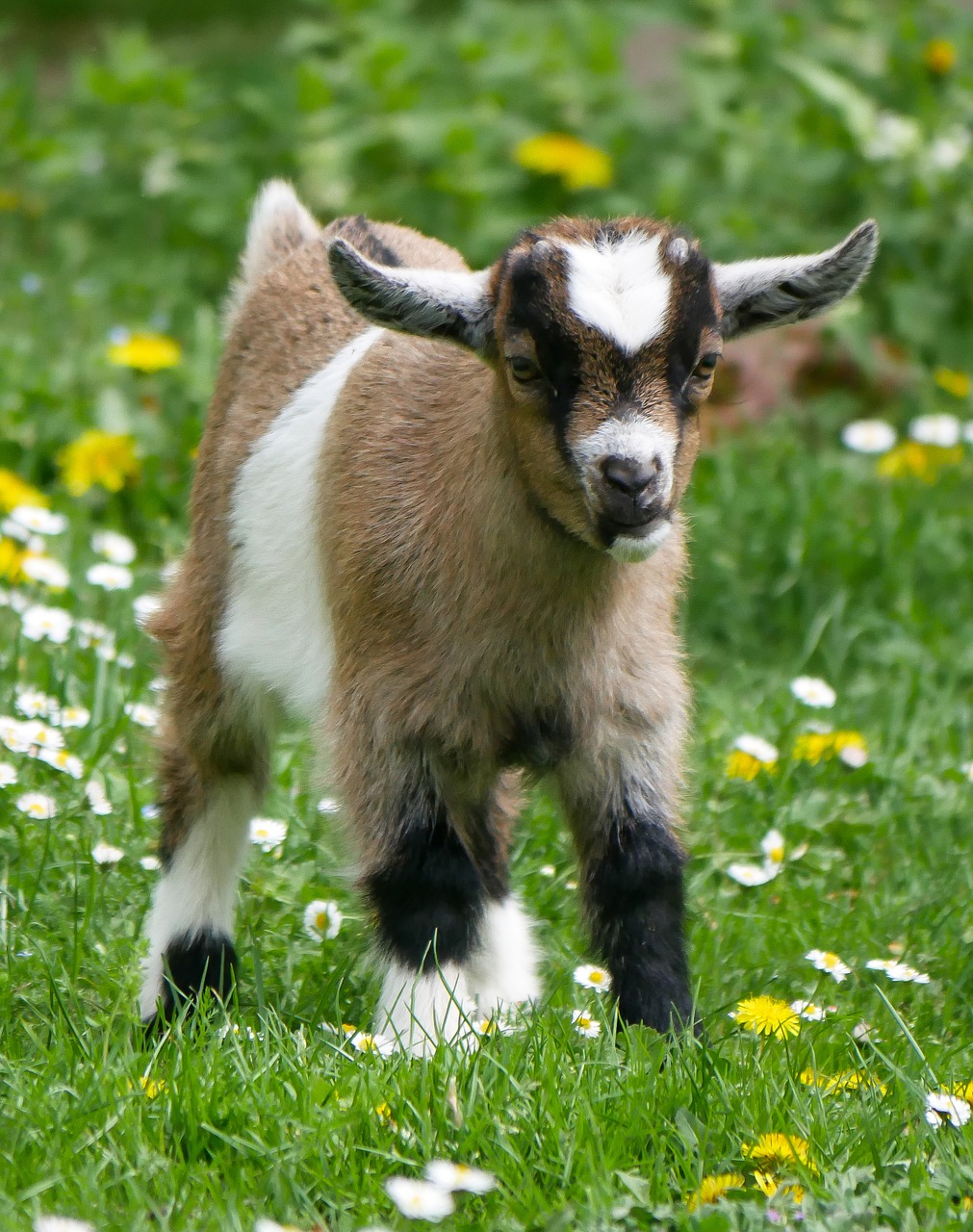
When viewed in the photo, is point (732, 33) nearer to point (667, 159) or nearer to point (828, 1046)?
point (667, 159)

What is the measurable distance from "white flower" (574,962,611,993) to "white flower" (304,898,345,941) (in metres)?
0.59

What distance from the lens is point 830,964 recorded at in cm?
436

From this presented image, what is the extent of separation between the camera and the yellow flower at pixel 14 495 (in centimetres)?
626

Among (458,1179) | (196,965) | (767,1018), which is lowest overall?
(196,965)

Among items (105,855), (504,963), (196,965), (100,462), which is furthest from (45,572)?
(504,963)

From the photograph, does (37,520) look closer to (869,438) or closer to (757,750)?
(757,750)

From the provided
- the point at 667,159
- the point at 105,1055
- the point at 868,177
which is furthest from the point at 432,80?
the point at 105,1055

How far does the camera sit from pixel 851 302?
7918mm

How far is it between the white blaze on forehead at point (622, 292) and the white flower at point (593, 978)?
1.42 meters

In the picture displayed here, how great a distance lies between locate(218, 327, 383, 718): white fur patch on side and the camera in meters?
4.43

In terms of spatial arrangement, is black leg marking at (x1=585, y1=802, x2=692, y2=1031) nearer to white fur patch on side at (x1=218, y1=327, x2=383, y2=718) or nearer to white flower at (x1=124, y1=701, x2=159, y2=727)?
white fur patch on side at (x1=218, y1=327, x2=383, y2=718)

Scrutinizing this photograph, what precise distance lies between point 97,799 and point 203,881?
0.49m

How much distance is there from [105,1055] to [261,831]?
4.27 ft

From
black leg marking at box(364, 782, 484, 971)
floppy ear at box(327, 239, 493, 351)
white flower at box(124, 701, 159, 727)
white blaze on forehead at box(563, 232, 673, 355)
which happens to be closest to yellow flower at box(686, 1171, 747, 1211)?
black leg marking at box(364, 782, 484, 971)
